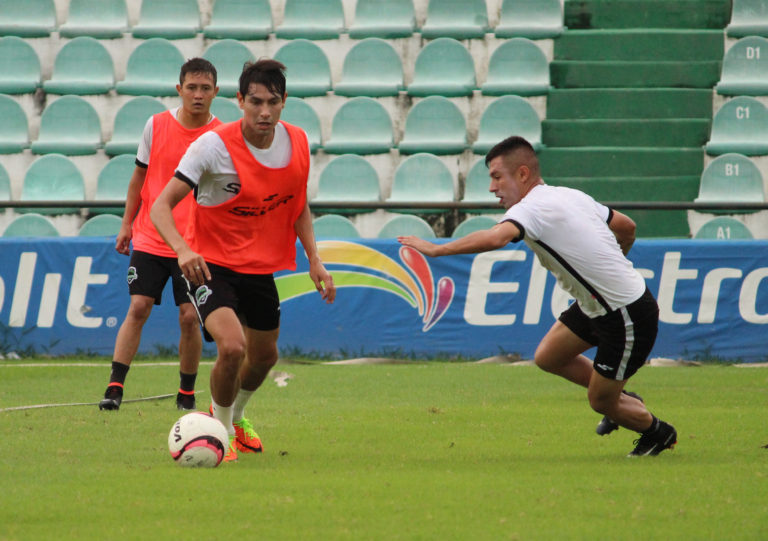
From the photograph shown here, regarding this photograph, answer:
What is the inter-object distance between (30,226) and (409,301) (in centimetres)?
520

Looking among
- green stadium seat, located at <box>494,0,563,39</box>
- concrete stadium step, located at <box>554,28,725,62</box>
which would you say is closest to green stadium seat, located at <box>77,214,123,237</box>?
green stadium seat, located at <box>494,0,563,39</box>

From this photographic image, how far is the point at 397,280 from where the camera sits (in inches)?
451

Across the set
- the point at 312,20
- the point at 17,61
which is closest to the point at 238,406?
the point at 312,20

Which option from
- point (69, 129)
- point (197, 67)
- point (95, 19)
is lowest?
point (69, 129)

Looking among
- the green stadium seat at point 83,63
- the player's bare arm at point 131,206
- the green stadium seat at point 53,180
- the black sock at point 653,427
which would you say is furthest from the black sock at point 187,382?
the green stadium seat at point 83,63

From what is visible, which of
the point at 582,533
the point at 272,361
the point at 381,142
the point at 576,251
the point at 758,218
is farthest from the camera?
the point at 381,142

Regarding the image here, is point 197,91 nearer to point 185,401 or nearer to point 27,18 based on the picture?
point 185,401

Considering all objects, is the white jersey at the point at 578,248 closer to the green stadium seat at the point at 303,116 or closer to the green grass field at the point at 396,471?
the green grass field at the point at 396,471

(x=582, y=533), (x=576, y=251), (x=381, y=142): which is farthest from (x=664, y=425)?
(x=381, y=142)

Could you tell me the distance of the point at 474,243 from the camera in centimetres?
536

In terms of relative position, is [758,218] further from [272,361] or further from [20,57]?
[20,57]

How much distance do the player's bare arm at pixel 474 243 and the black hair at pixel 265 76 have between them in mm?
1130

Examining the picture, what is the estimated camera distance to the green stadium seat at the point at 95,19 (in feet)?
53.4

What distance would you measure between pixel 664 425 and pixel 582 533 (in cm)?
210
